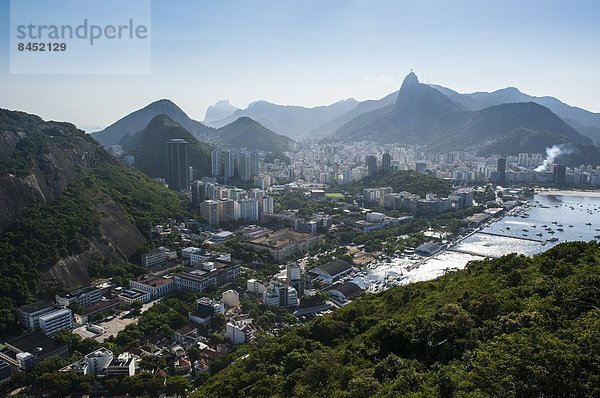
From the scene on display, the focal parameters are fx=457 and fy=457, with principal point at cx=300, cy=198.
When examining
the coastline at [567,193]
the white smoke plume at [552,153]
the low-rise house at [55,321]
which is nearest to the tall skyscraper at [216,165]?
the low-rise house at [55,321]

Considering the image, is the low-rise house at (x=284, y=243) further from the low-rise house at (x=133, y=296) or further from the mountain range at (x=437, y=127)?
the mountain range at (x=437, y=127)

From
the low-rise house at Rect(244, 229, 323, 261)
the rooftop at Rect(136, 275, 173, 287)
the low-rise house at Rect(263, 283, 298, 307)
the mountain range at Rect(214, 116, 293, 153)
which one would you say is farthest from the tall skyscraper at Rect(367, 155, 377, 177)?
the rooftop at Rect(136, 275, 173, 287)

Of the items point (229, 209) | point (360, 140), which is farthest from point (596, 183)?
point (360, 140)

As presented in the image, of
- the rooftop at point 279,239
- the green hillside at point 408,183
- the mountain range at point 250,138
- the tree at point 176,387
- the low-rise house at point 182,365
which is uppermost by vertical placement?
the mountain range at point 250,138

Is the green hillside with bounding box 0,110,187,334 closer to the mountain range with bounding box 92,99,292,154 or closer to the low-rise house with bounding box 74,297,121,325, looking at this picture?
the low-rise house with bounding box 74,297,121,325

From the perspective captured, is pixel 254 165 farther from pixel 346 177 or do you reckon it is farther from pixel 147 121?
pixel 147 121

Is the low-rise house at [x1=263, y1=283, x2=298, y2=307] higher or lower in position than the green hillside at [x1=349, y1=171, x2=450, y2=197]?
lower
